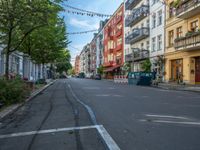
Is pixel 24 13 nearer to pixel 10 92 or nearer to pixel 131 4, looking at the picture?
pixel 10 92

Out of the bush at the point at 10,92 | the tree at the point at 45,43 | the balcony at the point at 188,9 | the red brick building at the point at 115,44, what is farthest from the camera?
the red brick building at the point at 115,44

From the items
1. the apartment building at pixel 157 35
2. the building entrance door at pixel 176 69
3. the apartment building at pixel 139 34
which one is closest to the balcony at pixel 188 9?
the building entrance door at pixel 176 69

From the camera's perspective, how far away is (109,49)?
3593 inches

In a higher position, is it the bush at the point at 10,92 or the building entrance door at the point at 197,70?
the building entrance door at the point at 197,70

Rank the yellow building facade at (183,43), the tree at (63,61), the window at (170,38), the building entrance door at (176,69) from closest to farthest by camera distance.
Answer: the yellow building facade at (183,43)
the building entrance door at (176,69)
the window at (170,38)
the tree at (63,61)

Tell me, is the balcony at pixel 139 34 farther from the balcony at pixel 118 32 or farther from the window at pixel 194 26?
the balcony at pixel 118 32

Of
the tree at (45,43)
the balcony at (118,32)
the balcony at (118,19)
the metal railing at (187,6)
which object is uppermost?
the balcony at (118,19)

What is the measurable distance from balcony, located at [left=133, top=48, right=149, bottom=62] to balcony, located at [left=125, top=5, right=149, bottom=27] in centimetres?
496

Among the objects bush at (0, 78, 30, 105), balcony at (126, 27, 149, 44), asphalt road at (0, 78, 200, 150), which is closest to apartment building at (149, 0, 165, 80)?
balcony at (126, 27, 149, 44)

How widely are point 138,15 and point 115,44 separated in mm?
28121

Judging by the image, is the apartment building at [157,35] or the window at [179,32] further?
the apartment building at [157,35]

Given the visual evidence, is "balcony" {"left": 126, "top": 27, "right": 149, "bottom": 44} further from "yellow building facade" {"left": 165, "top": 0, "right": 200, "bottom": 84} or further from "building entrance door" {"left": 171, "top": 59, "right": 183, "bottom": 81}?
"building entrance door" {"left": 171, "top": 59, "right": 183, "bottom": 81}

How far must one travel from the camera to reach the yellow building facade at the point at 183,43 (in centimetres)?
3516

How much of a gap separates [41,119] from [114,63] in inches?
2936
